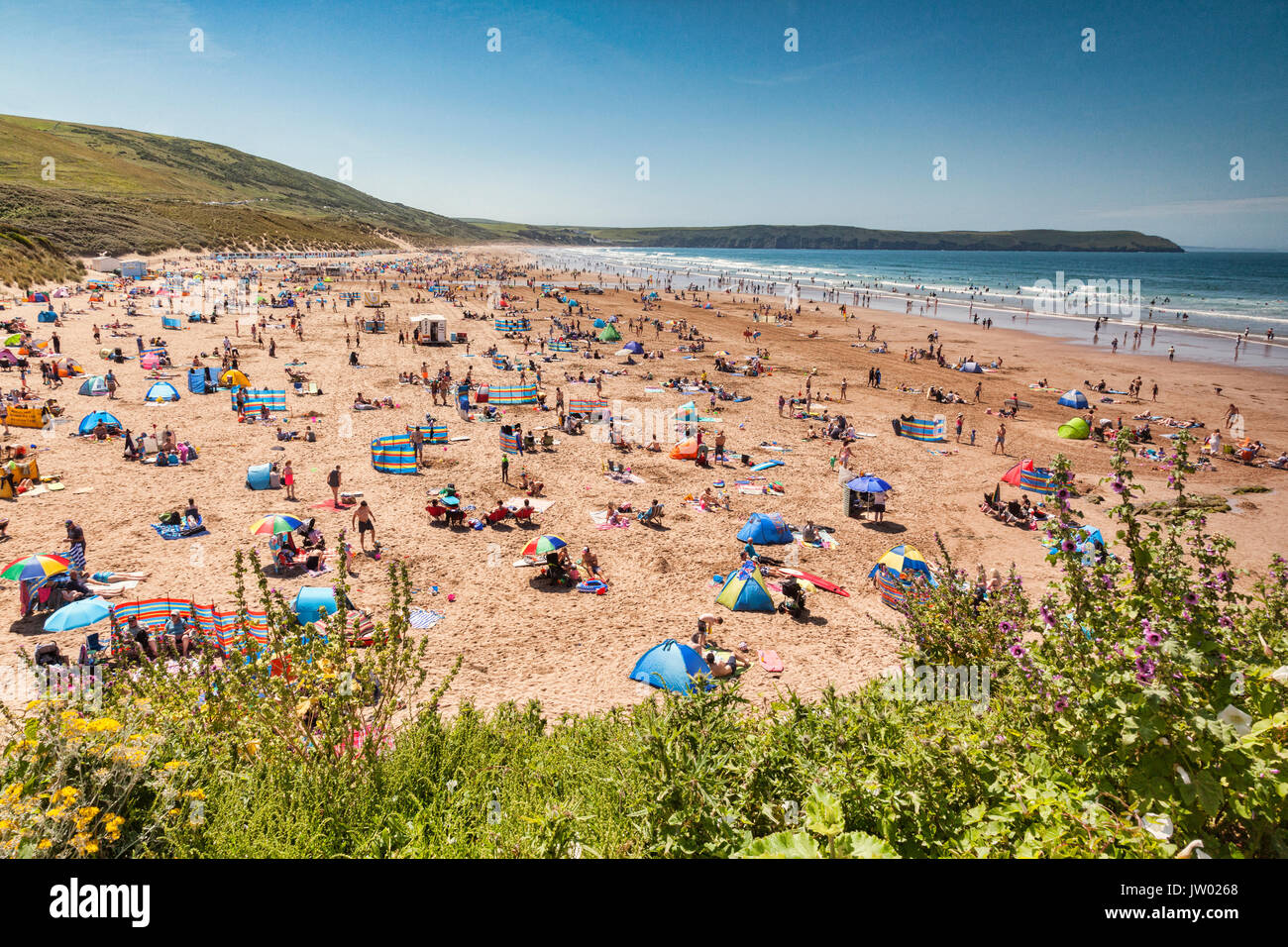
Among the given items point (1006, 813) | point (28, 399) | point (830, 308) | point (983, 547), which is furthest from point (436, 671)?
point (830, 308)

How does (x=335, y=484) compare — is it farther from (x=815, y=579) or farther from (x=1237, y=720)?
(x=1237, y=720)

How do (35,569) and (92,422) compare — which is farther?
(92,422)

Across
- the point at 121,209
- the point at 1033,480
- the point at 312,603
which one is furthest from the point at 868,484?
the point at 121,209

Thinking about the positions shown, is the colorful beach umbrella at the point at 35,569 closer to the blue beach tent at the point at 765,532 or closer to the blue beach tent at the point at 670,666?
the blue beach tent at the point at 670,666

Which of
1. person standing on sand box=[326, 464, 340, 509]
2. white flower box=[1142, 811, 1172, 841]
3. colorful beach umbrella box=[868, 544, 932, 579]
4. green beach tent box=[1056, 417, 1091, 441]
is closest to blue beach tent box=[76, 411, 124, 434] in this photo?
person standing on sand box=[326, 464, 340, 509]
